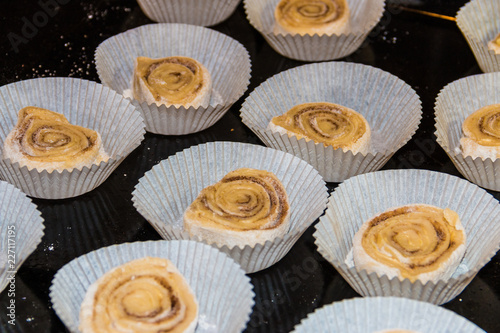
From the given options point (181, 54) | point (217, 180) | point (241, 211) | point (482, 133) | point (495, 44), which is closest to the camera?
point (241, 211)

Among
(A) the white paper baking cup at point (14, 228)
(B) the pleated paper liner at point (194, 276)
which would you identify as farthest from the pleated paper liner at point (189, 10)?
(B) the pleated paper liner at point (194, 276)

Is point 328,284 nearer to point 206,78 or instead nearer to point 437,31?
point 206,78

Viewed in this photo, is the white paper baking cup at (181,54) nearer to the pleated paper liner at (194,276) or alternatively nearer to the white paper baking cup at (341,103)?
the white paper baking cup at (341,103)

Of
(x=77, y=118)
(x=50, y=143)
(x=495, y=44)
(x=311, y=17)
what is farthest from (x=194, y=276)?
(x=495, y=44)

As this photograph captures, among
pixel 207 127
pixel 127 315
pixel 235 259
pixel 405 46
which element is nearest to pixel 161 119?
pixel 207 127

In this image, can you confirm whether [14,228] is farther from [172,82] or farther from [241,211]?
[172,82]

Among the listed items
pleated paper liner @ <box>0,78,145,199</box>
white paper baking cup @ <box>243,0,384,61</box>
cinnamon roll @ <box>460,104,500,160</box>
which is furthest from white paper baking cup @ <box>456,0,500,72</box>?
pleated paper liner @ <box>0,78,145,199</box>
